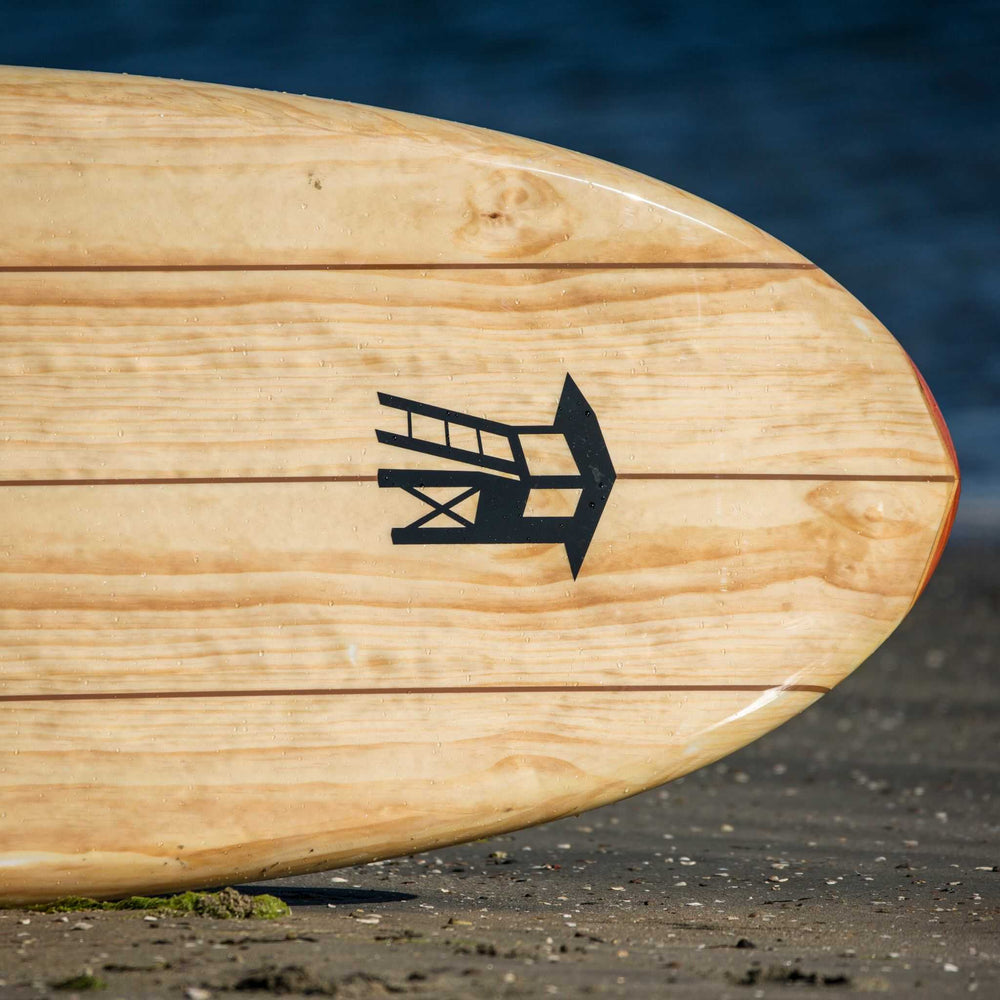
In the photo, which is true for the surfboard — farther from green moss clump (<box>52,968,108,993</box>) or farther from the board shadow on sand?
green moss clump (<box>52,968,108,993</box>)

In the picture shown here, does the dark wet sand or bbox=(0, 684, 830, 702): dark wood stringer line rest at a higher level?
bbox=(0, 684, 830, 702): dark wood stringer line

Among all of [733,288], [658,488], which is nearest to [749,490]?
[658,488]

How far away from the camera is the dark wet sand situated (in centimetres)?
159

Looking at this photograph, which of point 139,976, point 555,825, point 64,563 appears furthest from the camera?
point 555,825

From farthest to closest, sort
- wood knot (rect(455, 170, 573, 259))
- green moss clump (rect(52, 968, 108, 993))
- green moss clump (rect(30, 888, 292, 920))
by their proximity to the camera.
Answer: wood knot (rect(455, 170, 573, 259)), green moss clump (rect(30, 888, 292, 920)), green moss clump (rect(52, 968, 108, 993))

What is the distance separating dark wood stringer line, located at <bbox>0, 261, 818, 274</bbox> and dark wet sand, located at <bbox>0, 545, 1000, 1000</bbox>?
1076 millimetres

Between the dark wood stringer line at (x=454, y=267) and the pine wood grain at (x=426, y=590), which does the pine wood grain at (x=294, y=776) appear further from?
the dark wood stringer line at (x=454, y=267)

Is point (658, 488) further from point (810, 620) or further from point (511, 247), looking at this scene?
point (511, 247)

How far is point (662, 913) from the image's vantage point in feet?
6.60

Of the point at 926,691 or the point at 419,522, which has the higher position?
the point at 419,522

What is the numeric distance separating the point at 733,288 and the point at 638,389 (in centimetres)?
26

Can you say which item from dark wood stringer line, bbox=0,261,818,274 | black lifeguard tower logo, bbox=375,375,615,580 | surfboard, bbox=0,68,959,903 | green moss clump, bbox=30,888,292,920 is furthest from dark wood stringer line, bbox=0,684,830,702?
dark wood stringer line, bbox=0,261,818,274

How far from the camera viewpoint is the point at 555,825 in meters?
2.79

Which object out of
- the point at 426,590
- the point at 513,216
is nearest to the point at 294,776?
the point at 426,590
